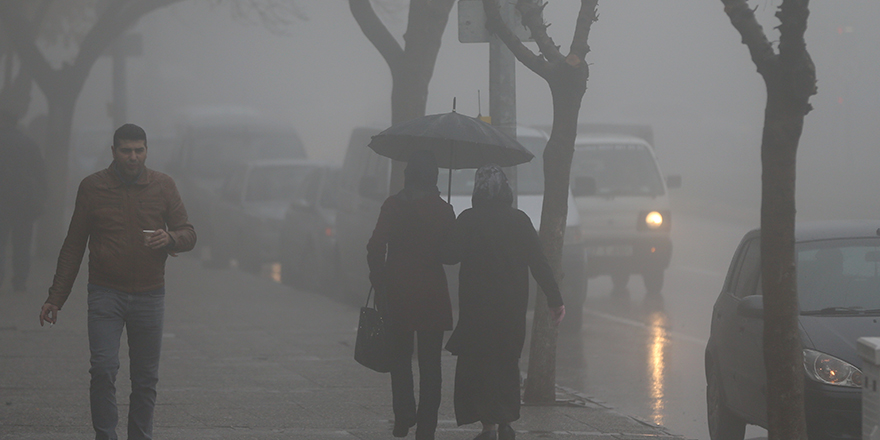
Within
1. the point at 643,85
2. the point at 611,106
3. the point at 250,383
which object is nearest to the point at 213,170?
the point at 250,383

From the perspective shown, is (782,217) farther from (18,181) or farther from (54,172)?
(54,172)

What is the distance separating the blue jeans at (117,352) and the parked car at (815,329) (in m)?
3.01

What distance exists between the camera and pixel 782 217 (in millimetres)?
4984

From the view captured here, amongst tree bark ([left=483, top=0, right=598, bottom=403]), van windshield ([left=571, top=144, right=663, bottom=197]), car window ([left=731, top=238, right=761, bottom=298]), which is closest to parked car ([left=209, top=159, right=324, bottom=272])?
van windshield ([left=571, top=144, right=663, bottom=197])

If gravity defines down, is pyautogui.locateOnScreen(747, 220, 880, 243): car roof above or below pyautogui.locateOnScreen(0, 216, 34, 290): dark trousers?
above

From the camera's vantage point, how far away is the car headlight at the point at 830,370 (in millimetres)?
6105

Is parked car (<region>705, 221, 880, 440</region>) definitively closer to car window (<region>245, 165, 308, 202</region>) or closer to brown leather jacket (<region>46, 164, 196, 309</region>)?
brown leather jacket (<region>46, 164, 196, 309</region>)

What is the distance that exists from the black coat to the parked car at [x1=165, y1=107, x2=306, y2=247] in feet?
47.8

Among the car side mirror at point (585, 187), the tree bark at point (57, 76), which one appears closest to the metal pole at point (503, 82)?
the car side mirror at point (585, 187)

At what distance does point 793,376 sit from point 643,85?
5935 centimetres

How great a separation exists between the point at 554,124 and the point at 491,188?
5.10 feet

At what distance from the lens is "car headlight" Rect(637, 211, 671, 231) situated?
1594 centimetres

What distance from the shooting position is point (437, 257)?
6816 millimetres

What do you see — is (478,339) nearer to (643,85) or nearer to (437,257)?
(437,257)
